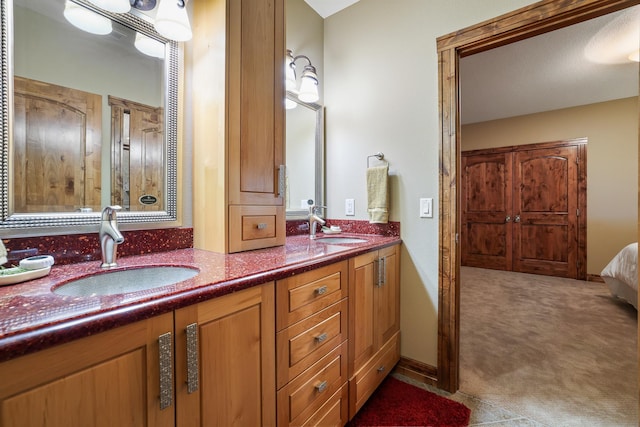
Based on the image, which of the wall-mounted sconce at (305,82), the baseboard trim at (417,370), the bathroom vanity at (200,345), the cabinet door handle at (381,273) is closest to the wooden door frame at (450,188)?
the baseboard trim at (417,370)

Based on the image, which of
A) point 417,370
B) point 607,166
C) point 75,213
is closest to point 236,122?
point 75,213

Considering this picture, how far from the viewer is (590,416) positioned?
144 centimetres

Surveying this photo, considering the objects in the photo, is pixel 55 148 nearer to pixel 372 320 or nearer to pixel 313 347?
pixel 313 347

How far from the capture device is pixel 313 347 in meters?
1.11

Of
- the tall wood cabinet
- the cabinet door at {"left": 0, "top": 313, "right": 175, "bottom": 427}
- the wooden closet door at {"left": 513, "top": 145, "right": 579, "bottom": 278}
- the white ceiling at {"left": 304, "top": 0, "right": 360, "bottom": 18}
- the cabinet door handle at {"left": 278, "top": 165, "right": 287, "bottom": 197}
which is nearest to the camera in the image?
the cabinet door at {"left": 0, "top": 313, "right": 175, "bottom": 427}

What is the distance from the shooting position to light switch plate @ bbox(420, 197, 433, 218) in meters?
1.74

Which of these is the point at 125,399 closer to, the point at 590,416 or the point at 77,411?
the point at 77,411

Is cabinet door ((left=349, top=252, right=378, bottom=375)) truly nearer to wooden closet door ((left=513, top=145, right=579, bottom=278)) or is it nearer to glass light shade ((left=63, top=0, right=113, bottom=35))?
glass light shade ((left=63, top=0, right=113, bottom=35))

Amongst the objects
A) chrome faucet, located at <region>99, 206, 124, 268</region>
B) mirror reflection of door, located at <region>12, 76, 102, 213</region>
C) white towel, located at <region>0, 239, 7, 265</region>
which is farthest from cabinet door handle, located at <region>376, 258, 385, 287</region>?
white towel, located at <region>0, 239, 7, 265</region>

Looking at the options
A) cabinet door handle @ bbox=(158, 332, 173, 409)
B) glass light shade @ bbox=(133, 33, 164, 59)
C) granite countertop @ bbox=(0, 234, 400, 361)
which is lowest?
cabinet door handle @ bbox=(158, 332, 173, 409)

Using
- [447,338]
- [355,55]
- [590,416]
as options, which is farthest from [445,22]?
[590,416]

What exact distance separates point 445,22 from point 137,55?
1.70m

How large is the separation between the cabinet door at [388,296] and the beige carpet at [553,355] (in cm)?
55

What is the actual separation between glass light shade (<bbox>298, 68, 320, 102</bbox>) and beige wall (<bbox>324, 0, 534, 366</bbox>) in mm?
278
